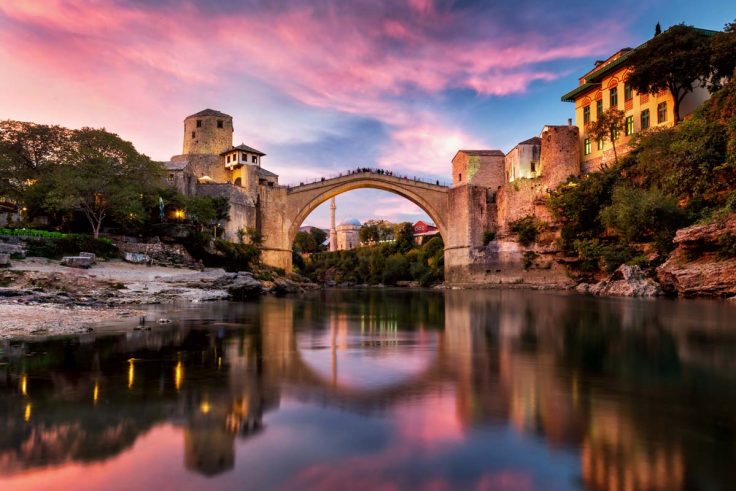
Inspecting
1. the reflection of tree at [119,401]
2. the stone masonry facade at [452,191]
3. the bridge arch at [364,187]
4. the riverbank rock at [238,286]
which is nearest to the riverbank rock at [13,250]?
the riverbank rock at [238,286]

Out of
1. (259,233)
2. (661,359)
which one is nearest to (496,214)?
(259,233)

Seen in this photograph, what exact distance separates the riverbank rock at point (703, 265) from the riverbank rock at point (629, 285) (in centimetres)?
110

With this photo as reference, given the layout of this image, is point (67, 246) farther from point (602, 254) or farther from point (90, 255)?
point (602, 254)

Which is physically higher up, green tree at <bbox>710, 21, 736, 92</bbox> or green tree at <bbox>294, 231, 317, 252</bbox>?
green tree at <bbox>710, 21, 736, 92</bbox>

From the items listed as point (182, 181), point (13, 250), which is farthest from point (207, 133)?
point (13, 250)

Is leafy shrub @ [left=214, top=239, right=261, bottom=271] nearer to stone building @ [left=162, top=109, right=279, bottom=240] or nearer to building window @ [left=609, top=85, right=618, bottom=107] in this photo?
stone building @ [left=162, top=109, right=279, bottom=240]

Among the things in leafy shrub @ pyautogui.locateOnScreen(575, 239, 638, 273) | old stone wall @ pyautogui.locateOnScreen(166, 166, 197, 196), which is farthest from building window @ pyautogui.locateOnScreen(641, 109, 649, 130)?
old stone wall @ pyautogui.locateOnScreen(166, 166, 197, 196)

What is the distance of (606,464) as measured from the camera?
118 inches

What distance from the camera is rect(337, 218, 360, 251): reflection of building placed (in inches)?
3248

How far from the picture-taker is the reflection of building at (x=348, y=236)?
271 ft

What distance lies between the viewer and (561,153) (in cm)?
3225

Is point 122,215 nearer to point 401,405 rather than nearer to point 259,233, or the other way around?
point 259,233

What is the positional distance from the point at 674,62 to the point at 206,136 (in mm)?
33286

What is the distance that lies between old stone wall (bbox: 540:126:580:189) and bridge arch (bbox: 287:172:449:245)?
404 inches
